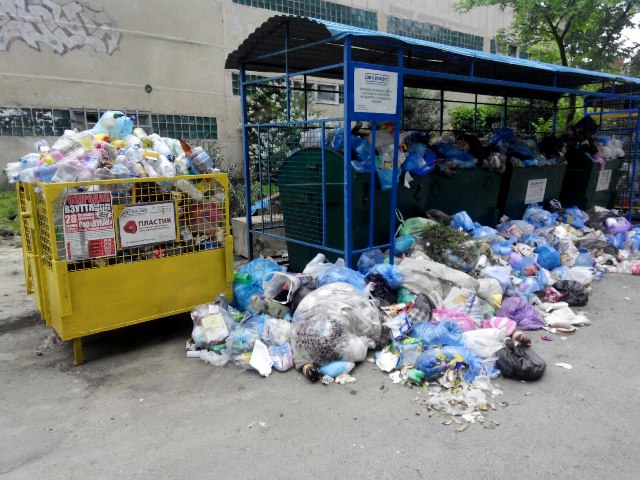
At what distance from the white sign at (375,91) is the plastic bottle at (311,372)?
2068 millimetres

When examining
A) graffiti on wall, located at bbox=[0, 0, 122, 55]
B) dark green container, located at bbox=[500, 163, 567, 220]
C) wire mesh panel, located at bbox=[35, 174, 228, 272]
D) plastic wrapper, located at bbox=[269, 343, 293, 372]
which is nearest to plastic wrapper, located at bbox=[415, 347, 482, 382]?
plastic wrapper, located at bbox=[269, 343, 293, 372]

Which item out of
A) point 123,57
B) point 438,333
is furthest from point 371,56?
point 123,57

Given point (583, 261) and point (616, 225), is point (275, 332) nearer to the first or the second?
point (583, 261)

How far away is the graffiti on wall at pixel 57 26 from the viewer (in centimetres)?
878

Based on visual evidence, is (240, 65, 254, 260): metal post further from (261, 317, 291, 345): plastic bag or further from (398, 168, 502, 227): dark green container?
Answer: (261, 317, 291, 345): plastic bag

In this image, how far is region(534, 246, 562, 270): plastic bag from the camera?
5.57 m

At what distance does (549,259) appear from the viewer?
18.3 ft

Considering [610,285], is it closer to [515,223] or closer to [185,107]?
[515,223]

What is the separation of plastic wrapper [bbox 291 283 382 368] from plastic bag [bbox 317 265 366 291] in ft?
0.80

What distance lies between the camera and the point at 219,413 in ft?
9.55

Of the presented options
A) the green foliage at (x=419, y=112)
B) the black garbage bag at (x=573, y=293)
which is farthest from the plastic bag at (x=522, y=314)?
the green foliage at (x=419, y=112)

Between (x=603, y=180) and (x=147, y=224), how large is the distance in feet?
24.4

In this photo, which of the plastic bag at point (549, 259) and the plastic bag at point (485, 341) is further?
the plastic bag at point (549, 259)

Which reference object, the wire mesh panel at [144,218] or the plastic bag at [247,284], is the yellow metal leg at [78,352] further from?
the plastic bag at [247,284]
